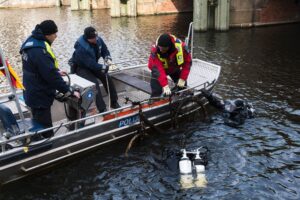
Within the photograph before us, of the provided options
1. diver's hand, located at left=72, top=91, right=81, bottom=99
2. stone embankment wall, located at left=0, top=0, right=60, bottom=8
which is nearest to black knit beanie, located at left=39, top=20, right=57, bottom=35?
diver's hand, located at left=72, top=91, right=81, bottom=99

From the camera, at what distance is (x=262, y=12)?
96.6 feet

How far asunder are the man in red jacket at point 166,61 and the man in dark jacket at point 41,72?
8.95ft

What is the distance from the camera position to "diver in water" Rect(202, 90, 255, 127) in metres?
10.8

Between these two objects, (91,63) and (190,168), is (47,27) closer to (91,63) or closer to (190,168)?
(91,63)

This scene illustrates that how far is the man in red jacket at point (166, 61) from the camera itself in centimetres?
937

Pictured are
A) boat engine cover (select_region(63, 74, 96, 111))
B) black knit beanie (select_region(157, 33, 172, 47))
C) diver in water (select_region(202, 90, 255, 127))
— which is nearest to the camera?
boat engine cover (select_region(63, 74, 96, 111))

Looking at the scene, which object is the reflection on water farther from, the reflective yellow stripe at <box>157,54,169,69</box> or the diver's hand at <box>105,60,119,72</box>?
the diver's hand at <box>105,60,119,72</box>

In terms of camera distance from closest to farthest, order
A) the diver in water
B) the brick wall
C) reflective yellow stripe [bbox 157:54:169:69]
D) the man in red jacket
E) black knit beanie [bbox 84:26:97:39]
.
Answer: black knit beanie [bbox 84:26:97:39]
the man in red jacket
reflective yellow stripe [bbox 157:54:169:69]
the diver in water
the brick wall

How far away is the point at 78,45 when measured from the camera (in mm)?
9328

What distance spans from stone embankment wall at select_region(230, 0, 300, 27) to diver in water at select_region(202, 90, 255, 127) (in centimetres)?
1928

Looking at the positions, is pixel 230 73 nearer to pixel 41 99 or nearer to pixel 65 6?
pixel 41 99

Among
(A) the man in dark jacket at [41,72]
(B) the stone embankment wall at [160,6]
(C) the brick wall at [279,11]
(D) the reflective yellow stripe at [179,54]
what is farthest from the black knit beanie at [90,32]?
(B) the stone embankment wall at [160,6]

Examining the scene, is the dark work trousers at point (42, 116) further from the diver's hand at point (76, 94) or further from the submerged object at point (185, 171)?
the submerged object at point (185, 171)

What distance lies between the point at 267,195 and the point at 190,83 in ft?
16.3
